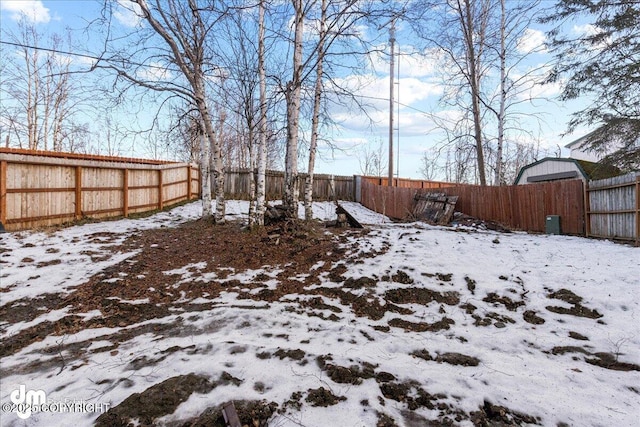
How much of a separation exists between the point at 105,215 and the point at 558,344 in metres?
11.2

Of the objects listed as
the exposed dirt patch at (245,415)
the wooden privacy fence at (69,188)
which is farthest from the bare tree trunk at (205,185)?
the exposed dirt patch at (245,415)

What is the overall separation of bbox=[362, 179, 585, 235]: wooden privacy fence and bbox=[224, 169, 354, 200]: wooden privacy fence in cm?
468

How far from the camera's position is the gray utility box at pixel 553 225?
319 inches

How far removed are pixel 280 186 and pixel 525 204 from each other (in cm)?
1105

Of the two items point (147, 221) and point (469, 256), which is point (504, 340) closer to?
point (469, 256)

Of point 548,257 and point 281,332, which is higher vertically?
point 548,257

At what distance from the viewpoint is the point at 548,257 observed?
554 cm

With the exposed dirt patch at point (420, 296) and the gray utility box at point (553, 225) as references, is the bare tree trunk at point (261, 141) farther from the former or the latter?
the gray utility box at point (553, 225)

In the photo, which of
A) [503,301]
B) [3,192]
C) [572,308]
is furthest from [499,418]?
[3,192]

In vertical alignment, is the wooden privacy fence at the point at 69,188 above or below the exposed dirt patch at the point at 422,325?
above

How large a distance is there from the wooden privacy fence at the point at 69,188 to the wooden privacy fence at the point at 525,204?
1073cm

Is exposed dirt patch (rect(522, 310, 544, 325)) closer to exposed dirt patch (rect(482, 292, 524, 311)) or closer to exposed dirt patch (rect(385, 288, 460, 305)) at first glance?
exposed dirt patch (rect(482, 292, 524, 311))

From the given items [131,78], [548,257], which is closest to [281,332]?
[548,257]

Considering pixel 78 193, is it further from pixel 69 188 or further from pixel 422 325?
pixel 422 325
